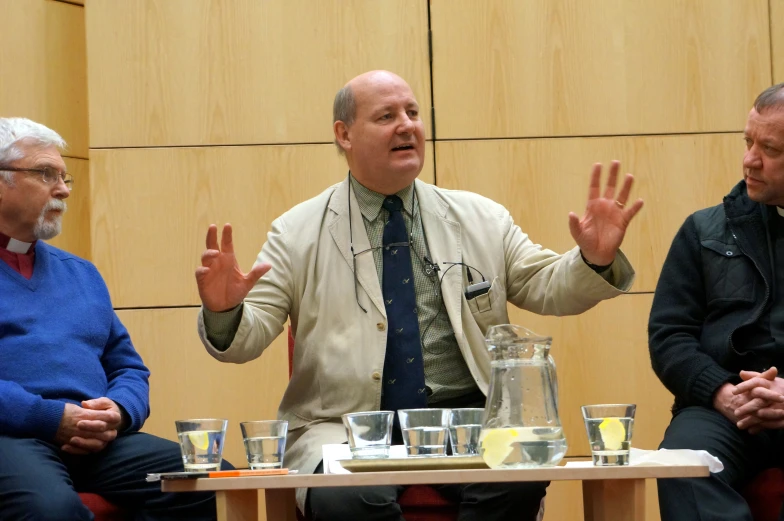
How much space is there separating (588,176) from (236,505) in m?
2.37

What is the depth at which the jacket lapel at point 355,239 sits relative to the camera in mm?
2844

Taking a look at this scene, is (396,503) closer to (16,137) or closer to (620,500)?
(620,500)

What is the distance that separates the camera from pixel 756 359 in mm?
2725

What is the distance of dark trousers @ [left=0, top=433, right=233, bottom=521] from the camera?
2383 millimetres

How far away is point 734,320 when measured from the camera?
9.09 ft

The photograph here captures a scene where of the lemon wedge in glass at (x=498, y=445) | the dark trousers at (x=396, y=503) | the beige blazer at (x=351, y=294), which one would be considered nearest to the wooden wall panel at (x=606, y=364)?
the beige blazer at (x=351, y=294)

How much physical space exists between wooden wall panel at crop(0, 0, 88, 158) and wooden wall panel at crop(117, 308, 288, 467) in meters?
0.80

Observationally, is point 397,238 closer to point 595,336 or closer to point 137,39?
point 595,336

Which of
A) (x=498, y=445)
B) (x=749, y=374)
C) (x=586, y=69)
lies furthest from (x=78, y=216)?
(x=498, y=445)

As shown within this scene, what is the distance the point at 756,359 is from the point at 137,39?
2.48 m

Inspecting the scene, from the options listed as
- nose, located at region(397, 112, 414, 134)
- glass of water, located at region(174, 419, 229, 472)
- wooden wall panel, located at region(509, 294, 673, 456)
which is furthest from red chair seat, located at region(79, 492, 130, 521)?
wooden wall panel, located at region(509, 294, 673, 456)

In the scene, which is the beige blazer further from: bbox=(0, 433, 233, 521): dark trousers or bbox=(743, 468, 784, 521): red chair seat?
bbox=(743, 468, 784, 521): red chair seat

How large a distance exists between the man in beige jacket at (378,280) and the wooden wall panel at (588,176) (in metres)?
0.75

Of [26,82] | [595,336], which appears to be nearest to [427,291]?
[595,336]
